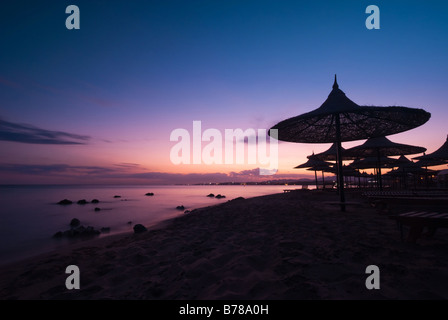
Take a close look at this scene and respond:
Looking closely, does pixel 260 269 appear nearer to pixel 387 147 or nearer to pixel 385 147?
pixel 385 147

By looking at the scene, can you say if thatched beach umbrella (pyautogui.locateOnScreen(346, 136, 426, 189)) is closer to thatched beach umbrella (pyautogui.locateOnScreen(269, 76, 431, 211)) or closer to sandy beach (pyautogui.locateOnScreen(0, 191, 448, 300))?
thatched beach umbrella (pyautogui.locateOnScreen(269, 76, 431, 211))

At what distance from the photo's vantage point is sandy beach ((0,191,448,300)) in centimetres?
240

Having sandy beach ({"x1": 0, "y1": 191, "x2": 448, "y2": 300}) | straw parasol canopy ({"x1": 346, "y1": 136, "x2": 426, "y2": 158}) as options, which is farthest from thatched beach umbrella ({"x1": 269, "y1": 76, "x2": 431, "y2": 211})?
straw parasol canopy ({"x1": 346, "y1": 136, "x2": 426, "y2": 158})

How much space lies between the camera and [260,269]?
300 cm

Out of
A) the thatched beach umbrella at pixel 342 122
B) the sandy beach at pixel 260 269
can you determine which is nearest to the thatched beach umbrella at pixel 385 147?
the thatched beach umbrella at pixel 342 122

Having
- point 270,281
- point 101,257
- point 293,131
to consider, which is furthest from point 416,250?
point 101,257

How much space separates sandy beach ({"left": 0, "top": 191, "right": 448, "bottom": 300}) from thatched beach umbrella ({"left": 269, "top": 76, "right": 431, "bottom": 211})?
3.04 metres

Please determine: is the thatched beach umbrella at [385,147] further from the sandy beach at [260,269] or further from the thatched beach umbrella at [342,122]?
the sandy beach at [260,269]

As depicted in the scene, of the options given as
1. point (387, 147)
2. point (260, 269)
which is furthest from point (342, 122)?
point (260, 269)

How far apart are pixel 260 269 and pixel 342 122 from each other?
654 cm

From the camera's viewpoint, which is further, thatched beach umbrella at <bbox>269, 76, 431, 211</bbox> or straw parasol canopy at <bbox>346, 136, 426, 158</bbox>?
→ straw parasol canopy at <bbox>346, 136, 426, 158</bbox>

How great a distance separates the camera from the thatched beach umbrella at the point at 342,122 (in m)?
5.76

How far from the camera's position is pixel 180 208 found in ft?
61.9
